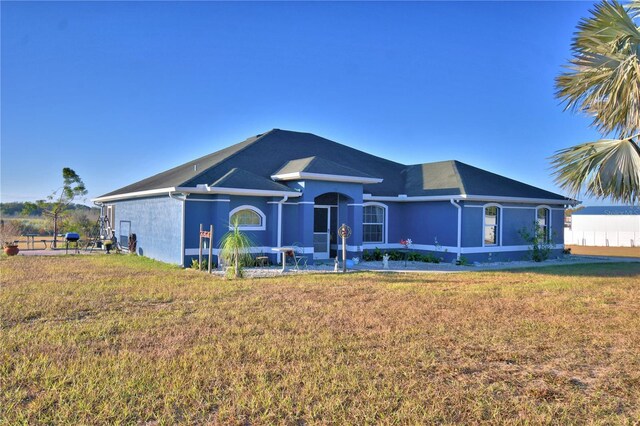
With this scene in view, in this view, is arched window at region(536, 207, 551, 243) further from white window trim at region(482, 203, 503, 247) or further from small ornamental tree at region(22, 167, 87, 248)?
small ornamental tree at region(22, 167, 87, 248)

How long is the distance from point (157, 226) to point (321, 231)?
6.46 m

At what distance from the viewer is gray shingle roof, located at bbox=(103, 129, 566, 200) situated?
1727 cm

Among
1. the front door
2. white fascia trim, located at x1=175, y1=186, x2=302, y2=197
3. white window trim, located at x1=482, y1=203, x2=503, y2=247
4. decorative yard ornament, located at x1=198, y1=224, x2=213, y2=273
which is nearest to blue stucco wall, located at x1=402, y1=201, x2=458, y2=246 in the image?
white window trim, located at x1=482, y1=203, x2=503, y2=247

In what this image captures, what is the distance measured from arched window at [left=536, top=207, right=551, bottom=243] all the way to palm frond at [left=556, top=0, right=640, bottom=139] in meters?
10.4

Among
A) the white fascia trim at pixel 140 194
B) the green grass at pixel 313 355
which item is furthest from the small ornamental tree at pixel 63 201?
the green grass at pixel 313 355

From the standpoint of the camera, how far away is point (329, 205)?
19.3 meters

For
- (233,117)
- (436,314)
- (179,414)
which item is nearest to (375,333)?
(436,314)

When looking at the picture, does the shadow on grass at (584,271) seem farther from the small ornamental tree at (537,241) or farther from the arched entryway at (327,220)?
the arched entryway at (327,220)

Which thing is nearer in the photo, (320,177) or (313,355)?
(313,355)

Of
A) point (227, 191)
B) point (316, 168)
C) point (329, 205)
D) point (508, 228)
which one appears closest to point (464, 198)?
point (508, 228)

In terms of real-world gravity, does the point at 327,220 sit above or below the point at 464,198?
below

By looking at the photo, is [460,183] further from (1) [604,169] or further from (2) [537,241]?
(1) [604,169]

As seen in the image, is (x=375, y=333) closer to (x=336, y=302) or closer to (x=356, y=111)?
(x=336, y=302)

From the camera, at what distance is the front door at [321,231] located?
62.5ft
